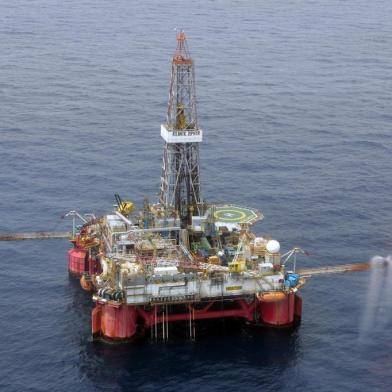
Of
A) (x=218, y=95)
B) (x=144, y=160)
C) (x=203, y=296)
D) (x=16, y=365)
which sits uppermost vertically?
(x=218, y=95)

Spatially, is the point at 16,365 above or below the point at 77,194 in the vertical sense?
below

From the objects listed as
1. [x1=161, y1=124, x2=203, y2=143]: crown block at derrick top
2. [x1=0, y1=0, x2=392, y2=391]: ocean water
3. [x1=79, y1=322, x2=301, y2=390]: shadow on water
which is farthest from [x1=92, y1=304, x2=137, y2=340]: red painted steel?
[x1=161, y1=124, x2=203, y2=143]: crown block at derrick top

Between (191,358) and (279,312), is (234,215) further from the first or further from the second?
(191,358)

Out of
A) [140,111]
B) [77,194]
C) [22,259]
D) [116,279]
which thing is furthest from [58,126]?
[116,279]

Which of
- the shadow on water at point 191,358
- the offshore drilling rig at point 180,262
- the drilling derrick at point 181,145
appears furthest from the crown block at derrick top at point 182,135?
the shadow on water at point 191,358

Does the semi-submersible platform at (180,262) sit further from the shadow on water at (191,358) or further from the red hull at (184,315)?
the shadow on water at (191,358)

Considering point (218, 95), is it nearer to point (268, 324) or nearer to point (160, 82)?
point (160, 82)

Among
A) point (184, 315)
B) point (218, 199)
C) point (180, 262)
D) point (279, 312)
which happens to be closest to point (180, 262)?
point (180, 262)
